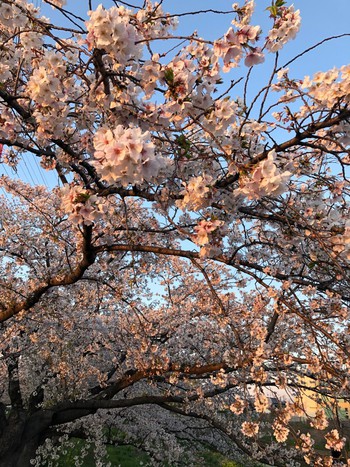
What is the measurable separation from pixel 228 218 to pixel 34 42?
2237mm

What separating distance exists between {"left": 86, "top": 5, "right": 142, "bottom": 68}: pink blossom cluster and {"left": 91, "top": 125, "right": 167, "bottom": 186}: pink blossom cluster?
64 cm

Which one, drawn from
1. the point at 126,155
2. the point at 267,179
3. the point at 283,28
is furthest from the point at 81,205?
the point at 283,28

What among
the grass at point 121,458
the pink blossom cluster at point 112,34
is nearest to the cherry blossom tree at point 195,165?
the pink blossom cluster at point 112,34

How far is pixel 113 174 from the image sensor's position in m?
2.03

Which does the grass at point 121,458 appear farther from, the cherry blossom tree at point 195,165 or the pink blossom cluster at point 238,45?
the pink blossom cluster at point 238,45

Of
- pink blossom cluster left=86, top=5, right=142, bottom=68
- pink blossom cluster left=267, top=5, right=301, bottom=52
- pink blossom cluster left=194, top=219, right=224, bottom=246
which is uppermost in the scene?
pink blossom cluster left=267, top=5, right=301, bottom=52

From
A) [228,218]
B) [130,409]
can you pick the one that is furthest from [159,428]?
[228,218]

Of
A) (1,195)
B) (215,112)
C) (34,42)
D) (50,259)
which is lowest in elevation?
(215,112)

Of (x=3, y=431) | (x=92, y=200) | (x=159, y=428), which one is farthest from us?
(x=159, y=428)

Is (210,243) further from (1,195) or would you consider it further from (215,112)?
(1,195)

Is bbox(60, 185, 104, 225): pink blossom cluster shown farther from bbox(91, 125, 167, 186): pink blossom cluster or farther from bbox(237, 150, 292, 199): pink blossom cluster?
bbox(237, 150, 292, 199): pink blossom cluster

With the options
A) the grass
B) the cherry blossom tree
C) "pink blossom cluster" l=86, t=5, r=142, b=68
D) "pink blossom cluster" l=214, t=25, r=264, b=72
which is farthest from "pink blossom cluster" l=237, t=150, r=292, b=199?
the grass

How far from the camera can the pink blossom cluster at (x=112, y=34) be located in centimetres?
220

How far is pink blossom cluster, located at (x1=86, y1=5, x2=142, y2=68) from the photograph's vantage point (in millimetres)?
2199
